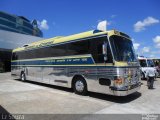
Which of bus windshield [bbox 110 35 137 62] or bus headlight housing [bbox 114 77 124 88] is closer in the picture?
bus headlight housing [bbox 114 77 124 88]

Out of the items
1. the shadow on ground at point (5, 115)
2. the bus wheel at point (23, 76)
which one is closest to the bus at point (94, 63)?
the bus wheel at point (23, 76)

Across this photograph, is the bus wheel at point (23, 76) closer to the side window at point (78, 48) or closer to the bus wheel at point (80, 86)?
the side window at point (78, 48)

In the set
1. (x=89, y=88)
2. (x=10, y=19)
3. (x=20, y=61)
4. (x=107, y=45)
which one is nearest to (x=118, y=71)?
(x=107, y=45)

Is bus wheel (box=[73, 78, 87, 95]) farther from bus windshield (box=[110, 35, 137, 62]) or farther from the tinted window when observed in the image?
bus windshield (box=[110, 35, 137, 62])

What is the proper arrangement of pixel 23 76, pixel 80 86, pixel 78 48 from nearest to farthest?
pixel 80 86, pixel 78 48, pixel 23 76

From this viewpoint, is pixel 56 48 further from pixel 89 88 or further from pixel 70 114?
pixel 70 114

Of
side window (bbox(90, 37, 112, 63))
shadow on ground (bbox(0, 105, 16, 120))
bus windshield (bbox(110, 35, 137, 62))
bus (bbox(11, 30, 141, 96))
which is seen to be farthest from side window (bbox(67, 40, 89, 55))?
shadow on ground (bbox(0, 105, 16, 120))

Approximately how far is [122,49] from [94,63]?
4.90 ft

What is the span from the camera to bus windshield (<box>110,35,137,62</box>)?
28.7 feet

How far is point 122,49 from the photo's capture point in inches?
361

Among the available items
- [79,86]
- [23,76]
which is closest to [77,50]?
[79,86]

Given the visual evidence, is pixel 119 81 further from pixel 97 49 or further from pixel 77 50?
pixel 77 50

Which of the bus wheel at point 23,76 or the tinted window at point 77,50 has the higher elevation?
the tinted window at point 77,50

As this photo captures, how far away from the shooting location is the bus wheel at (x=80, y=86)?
10297 mm
